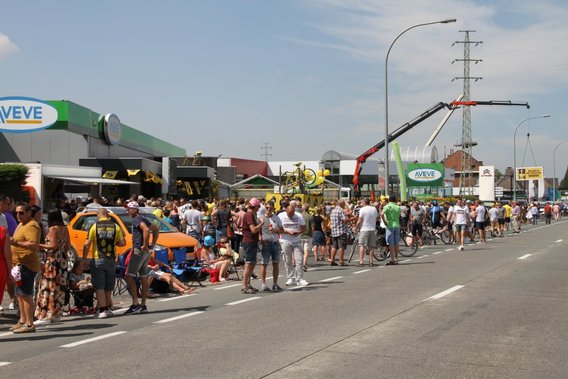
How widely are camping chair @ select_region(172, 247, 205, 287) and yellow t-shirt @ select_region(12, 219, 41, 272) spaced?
216 inches

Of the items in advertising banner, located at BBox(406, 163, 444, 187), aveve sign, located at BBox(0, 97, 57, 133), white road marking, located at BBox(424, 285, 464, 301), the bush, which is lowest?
white road marking, located at BBox(424, 285, 464, 301)

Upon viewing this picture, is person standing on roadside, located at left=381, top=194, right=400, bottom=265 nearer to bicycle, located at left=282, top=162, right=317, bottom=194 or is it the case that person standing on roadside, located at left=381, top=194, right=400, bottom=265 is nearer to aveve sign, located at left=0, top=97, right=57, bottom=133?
bicycle, located at left=282, top=162, right=317, bottom=194

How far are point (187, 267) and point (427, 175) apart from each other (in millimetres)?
53942

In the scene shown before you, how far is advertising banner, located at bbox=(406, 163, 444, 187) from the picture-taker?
6662 centimetres

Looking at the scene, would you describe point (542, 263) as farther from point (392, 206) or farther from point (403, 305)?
point (403, 305)

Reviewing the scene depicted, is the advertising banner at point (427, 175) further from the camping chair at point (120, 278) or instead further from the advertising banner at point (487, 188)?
the camping chair at point (120, 278)

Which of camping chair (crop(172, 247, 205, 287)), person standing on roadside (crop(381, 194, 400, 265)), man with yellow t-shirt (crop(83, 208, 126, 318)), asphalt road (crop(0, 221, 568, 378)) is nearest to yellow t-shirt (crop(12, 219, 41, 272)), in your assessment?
asphalt road (crop(0, 221, 568, 378))

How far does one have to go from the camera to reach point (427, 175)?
6675cm

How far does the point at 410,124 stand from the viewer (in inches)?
2479

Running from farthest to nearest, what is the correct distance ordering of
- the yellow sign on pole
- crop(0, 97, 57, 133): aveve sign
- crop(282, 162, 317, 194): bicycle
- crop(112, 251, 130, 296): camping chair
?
the yellow sign on pole < crop(282, 162, 317, 194): bicycle < crop(0, 97, 57, 133): aveve sign < crop(112, 251, 130, 296): camping chair

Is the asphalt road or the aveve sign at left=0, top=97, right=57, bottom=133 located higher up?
the aveve sign at left=0, top=97, right=57, bottom=133

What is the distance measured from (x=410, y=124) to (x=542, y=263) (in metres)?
45.7

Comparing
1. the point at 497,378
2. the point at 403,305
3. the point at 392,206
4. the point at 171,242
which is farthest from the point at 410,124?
the point at 497,378

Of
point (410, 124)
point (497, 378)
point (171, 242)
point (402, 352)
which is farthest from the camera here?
point (410, 124)
